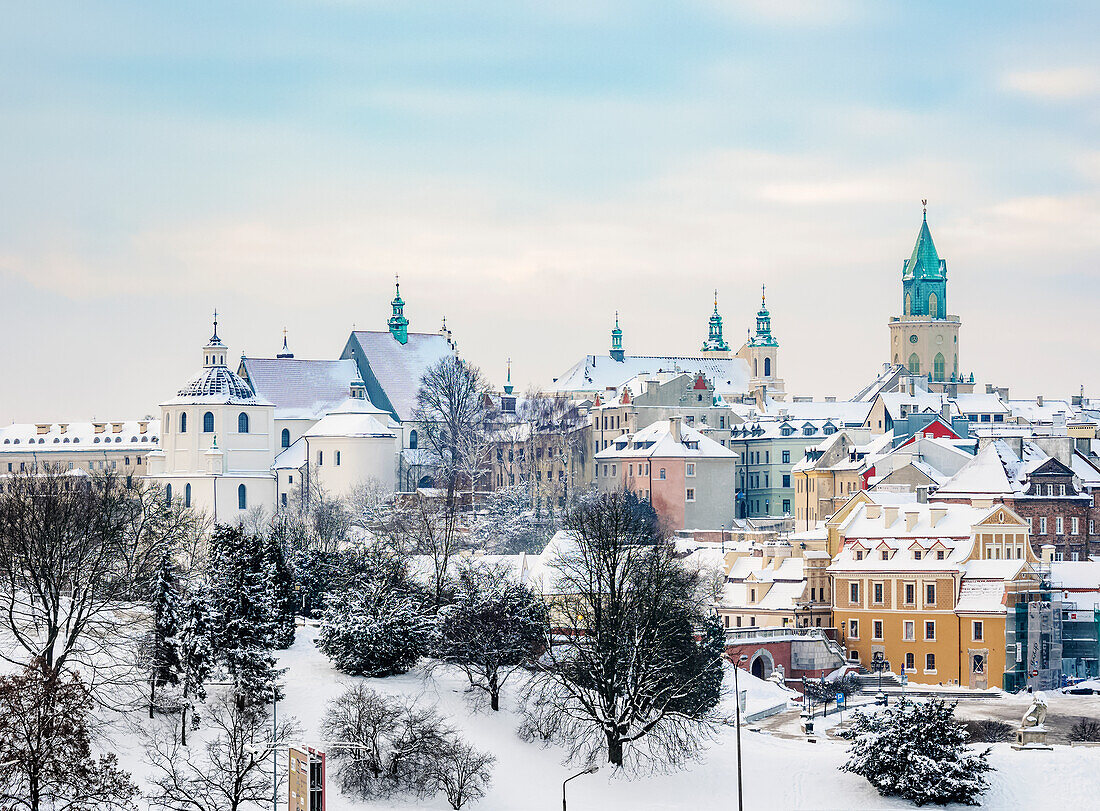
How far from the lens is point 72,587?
64062 millimetres

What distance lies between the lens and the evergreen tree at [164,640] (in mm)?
57156

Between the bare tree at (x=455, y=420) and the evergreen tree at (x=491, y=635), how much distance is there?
191ft

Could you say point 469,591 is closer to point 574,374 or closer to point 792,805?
point 792,805

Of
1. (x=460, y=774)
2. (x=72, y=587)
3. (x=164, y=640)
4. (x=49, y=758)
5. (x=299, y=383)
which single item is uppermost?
(x=299, y=383)

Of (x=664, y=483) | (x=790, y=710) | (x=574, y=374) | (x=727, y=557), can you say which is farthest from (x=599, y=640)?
(x=574, y=374)

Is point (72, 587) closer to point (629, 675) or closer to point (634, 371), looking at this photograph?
point (629, 675)

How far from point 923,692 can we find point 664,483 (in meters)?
48.8

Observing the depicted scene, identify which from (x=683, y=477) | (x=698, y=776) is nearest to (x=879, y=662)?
(x=698, y=776)

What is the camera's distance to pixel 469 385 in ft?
452

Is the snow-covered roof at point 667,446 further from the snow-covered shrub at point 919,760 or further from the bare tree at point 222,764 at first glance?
the bare tree at point 222,764

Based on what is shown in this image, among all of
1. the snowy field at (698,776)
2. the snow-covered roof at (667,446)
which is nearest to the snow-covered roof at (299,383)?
the snow-covered roof at (667,446)

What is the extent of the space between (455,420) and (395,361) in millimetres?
12313

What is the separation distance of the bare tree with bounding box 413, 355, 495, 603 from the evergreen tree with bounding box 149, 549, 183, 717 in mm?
64159

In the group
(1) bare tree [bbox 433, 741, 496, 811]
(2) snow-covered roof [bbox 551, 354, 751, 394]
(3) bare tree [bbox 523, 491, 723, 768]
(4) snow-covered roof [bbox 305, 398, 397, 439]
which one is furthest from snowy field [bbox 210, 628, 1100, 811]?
(2) snow-covered roof [bbox 551, 354, 751, 394]
